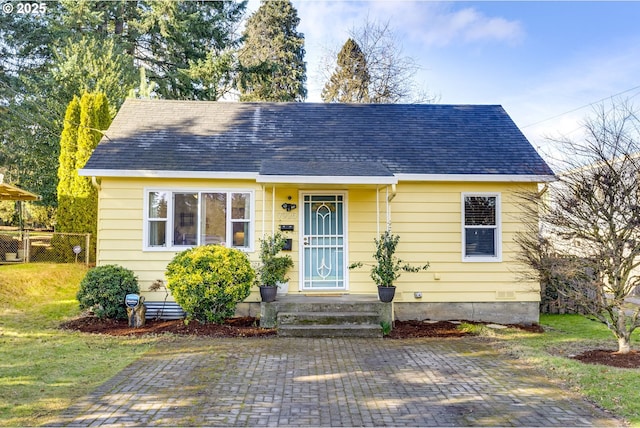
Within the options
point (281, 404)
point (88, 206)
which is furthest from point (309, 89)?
point (281, 404)

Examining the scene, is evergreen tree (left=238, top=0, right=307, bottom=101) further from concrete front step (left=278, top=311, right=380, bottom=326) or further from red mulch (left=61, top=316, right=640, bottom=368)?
concrete front step (left=278, top=311, right=380, bottom=326)

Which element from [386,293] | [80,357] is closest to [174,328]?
[80,357]

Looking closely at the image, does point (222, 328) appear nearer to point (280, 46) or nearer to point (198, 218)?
point (198, 218)

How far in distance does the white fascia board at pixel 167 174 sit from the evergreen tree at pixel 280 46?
1981 centimetres

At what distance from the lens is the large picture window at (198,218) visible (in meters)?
9.23

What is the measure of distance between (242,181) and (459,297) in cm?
518

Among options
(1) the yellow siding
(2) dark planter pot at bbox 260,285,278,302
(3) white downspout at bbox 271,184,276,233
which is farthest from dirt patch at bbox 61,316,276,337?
(3) white downspout at bbox 271,184,276,233

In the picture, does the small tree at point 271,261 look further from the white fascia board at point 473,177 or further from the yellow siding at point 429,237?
the white fascia board at point 473,177

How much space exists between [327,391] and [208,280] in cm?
376

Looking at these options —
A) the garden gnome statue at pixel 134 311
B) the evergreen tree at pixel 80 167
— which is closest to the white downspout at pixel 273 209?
the garden gnome statue at pixel 134 311

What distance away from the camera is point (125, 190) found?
9.14 metres

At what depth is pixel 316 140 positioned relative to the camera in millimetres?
10516

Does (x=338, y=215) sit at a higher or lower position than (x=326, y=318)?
higher

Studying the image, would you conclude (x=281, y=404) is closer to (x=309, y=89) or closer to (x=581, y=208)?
(x=581, y=208)
